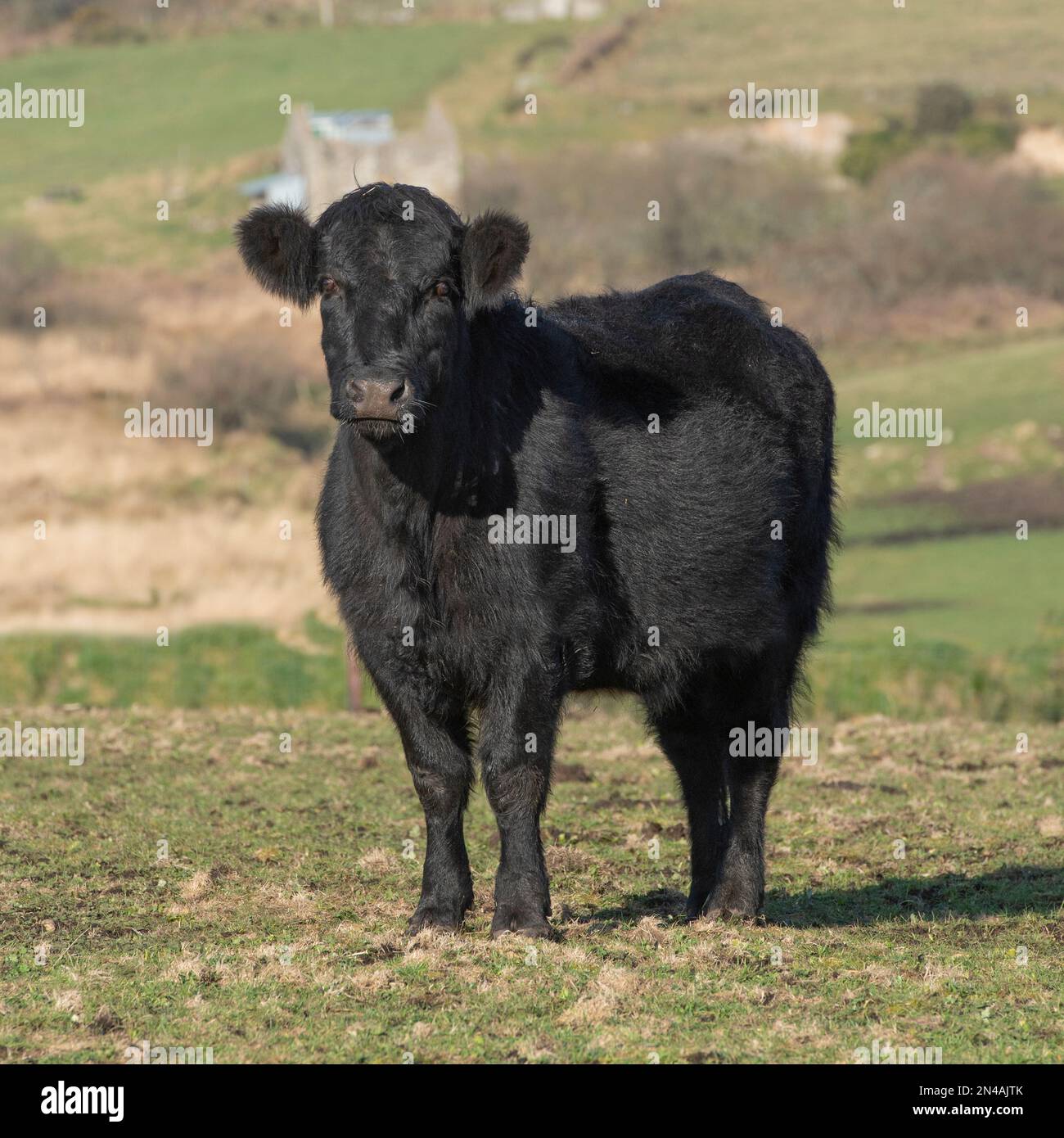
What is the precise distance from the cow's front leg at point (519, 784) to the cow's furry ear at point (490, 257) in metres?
1.68

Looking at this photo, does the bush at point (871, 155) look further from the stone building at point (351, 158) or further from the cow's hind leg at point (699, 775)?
Result: the cow's hind leg at point (699, 775)

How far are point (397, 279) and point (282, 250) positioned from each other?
739 millimetres

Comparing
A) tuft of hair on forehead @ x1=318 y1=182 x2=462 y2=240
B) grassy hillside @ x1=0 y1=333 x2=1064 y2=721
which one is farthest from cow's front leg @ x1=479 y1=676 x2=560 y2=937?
grassy hillside @ x1=0 y1=333 x2=1064 y2=721

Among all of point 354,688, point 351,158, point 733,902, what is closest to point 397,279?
point 733,902

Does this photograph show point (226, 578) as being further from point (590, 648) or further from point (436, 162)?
point (436, 162)

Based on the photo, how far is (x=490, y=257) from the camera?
745 centimetres

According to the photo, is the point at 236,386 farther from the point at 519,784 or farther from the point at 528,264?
the point at 519,784

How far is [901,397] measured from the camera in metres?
45.9

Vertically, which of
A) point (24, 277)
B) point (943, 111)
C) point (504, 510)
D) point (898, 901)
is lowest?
point (898, 901)

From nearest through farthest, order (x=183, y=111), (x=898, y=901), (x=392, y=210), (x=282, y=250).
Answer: (x=392, y=210), (x=282, y=250), (x=898, y=901), (x=183, y=111)

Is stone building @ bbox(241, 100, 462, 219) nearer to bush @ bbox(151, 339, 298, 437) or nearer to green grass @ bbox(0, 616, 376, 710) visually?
bush @ bbox(151, 339, 298, 437)

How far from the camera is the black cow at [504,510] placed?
737 centimetres

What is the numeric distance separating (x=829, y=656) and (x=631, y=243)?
51.5 meters

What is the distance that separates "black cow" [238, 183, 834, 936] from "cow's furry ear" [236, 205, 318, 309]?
12 mm
